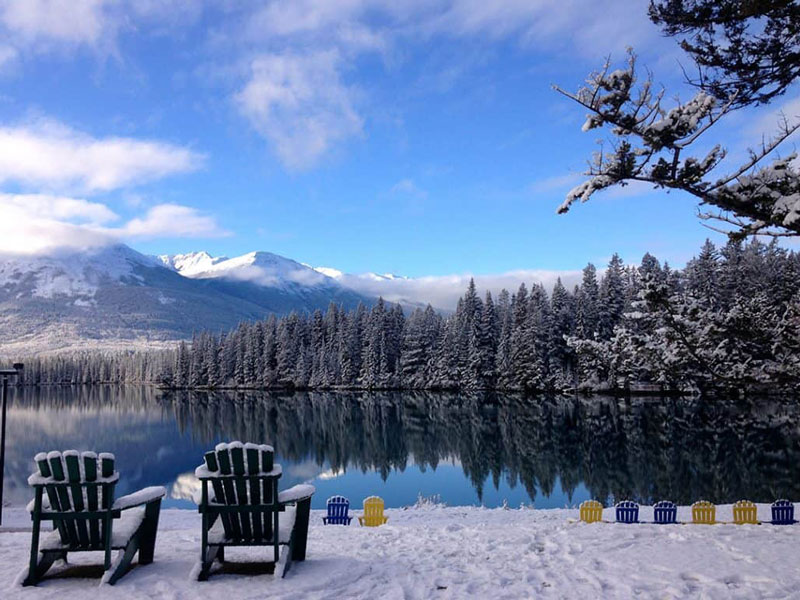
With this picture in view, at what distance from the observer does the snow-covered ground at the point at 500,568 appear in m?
4.84

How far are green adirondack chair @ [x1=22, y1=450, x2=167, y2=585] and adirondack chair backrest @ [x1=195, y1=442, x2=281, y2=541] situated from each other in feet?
2.87

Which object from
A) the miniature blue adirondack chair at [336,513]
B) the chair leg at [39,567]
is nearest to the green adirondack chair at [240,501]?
the chair leg at [39,567]

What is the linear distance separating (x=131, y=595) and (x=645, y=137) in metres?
6.38

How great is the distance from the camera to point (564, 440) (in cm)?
3119

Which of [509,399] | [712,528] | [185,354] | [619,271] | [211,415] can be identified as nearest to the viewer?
[712,528]

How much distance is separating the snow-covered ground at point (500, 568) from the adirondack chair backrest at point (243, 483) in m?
0.47

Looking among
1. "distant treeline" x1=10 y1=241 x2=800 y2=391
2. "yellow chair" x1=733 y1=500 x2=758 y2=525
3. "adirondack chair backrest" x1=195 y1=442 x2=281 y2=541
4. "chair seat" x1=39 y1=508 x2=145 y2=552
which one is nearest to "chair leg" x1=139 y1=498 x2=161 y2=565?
"chair seat" x1=39 y1=508 x2=145 y2=552

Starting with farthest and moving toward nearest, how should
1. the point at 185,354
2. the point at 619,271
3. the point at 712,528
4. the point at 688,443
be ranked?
1. the point at 185,354
2. the point at 619,271
3. the point at 688,443
4. the point at 712,528

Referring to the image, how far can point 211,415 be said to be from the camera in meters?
52.5

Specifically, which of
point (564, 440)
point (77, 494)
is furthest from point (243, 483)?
point (564, 440)

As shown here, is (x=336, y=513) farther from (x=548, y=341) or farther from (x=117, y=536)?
(x=548, y=341)

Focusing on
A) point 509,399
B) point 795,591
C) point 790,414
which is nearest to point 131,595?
point 795,591

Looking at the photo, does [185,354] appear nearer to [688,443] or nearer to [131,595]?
[688,443]

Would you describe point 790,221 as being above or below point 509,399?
above
